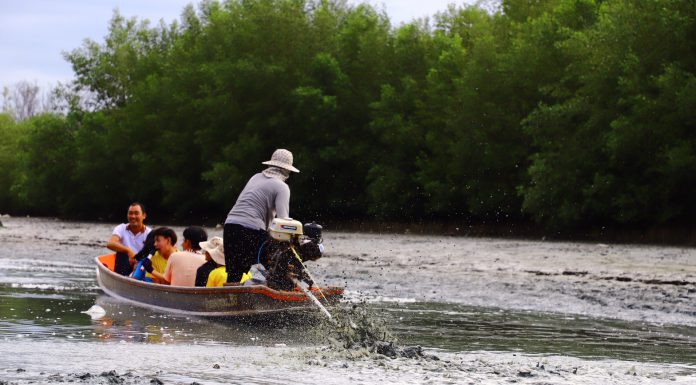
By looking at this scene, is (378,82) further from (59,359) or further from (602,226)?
(59,359)

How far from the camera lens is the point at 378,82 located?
60.6 meters

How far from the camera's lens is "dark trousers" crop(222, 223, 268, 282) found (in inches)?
511

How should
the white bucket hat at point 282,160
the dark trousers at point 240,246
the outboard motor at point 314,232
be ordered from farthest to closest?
the dark trousers at point 240,246 < the white bucket hat at point 282,160 < the outboard motor at point 314,232

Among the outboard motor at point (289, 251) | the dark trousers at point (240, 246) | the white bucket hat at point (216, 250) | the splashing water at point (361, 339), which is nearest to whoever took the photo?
the splashing water at point (361, 339)

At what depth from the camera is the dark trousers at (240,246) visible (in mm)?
12984

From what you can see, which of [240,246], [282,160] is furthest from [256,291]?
[282,160]

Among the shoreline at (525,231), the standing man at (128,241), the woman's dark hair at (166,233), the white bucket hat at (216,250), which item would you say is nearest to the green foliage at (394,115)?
the shoreline at (525,231)

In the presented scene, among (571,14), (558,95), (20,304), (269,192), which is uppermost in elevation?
(571,14)

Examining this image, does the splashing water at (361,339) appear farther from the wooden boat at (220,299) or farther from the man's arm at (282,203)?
the man's arm at (282,203)

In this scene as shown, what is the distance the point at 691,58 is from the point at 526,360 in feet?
99.7

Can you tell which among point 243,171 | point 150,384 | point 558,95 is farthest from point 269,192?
point 243,171

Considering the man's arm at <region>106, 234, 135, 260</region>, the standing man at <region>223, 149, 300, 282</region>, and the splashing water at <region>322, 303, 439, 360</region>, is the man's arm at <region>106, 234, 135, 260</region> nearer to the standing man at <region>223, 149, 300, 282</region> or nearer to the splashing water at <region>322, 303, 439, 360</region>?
the standing man at <region>223, 149, 300, 282</region>

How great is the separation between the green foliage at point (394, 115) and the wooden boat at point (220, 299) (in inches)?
1014

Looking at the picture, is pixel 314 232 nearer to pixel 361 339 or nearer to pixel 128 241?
pixel 361 339
